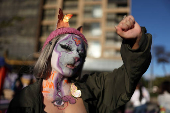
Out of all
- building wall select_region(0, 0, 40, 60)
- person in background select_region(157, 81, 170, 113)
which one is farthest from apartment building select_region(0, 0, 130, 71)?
person in background select_region(157, 81, 170, 113)

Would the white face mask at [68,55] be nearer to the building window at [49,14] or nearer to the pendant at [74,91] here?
the pendant at [74,91]

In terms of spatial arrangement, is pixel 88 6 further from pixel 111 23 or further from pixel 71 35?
pixel 71 35

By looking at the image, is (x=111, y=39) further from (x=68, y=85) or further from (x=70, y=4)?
(x=68, y=85)

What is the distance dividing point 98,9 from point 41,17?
30.5 ft

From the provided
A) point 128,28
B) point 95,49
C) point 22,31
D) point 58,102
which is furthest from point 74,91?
point 22,31

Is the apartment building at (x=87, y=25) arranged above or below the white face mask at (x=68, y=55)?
below

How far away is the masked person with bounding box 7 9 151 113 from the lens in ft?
4.53

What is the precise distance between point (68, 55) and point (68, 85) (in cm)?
31

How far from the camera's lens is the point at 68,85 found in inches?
63.2

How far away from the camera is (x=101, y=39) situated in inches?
906

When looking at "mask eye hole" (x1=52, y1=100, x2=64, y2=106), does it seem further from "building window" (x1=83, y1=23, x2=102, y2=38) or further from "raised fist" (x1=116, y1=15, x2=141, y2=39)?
"building window" (x1=83, y1=23, x2=102, y2=38)

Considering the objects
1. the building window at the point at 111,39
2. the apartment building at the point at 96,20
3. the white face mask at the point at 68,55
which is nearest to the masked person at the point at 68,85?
the white face mask at the point at 68,55

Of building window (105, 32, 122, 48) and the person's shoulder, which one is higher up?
the person's shoulder

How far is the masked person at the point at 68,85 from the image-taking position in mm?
1381
